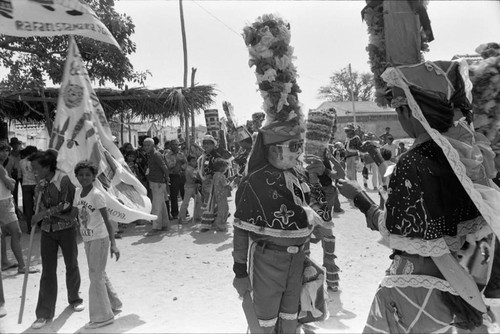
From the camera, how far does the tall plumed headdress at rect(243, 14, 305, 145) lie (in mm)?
3391

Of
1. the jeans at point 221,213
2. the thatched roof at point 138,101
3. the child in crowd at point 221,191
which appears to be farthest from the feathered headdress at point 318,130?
the thatched roof at point 138,101

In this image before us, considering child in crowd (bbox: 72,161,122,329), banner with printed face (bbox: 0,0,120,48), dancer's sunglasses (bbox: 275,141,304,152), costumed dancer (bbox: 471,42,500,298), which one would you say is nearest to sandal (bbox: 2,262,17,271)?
child in crowd (bbox: 72,161,122,329)

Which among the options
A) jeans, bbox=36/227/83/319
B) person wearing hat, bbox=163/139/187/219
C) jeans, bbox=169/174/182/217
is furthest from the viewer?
jeans, bbox=169/174/182/217

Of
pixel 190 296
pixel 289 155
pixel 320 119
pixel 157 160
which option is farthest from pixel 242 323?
pixel 157 160

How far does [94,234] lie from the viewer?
4.39 meters

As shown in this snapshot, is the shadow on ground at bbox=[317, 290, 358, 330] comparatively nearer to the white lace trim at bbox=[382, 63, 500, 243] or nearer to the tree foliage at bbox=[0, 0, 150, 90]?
the white lace trim at bbox=[382, 63, 500, 243]

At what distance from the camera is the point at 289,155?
3.41 metres

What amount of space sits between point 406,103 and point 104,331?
3.86 meters

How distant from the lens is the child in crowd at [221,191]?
30.6 feet

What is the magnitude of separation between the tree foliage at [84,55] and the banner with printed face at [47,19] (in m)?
3.83

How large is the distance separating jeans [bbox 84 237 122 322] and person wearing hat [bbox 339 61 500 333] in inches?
125

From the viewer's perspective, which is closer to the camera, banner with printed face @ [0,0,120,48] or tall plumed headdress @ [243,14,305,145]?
tall plumed headdress @ [243,14,305,145]

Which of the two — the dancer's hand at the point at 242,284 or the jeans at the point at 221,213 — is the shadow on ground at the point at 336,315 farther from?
the jeans at the point at 221,213

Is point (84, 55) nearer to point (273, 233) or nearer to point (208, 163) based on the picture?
point (208, 163)
